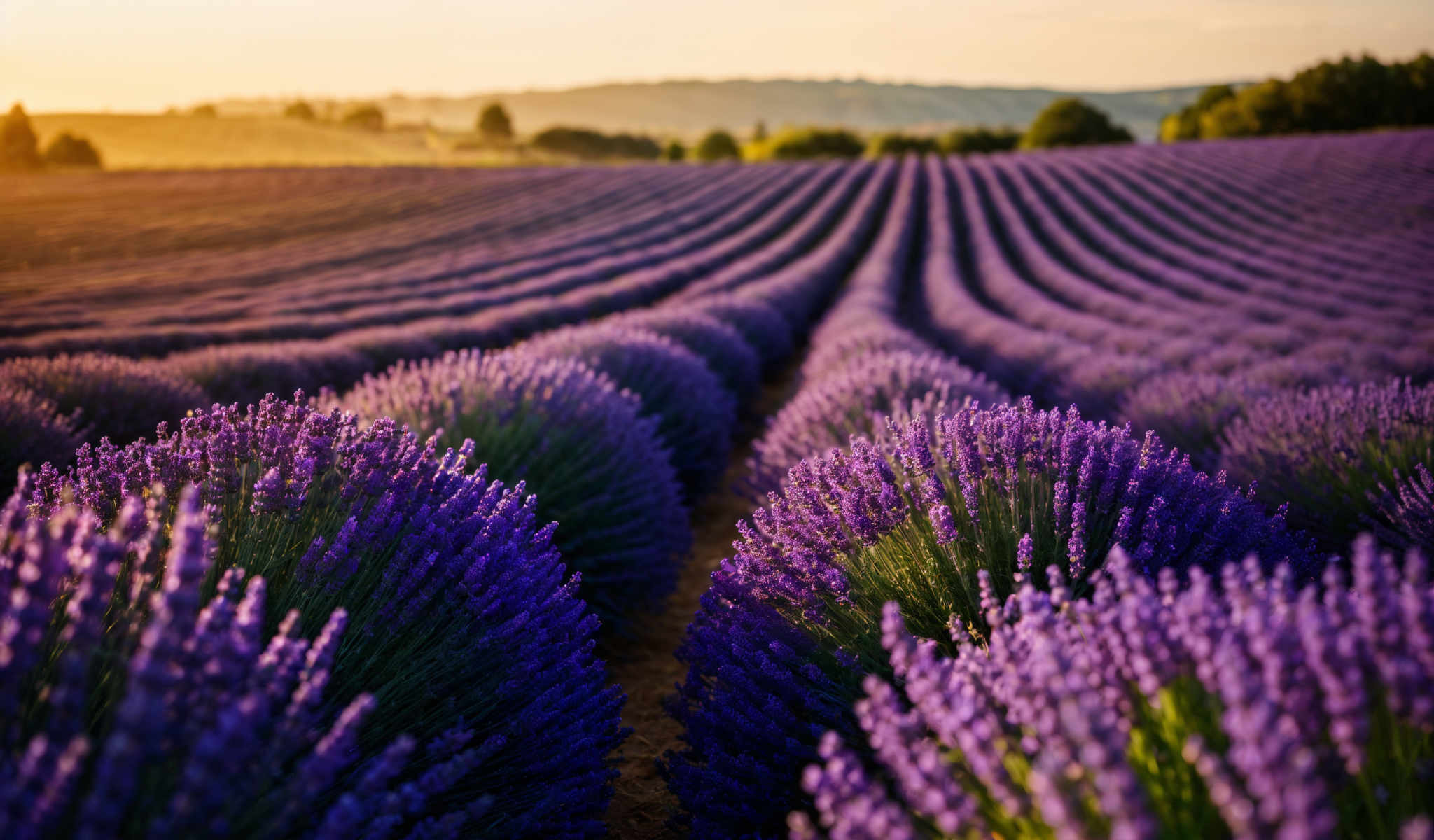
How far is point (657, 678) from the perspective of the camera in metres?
3.31

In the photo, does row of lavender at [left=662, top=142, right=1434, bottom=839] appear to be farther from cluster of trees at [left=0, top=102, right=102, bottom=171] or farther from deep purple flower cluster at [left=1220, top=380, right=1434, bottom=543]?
cluster of trees at [left=0, top=102, right=102, bottom=171]

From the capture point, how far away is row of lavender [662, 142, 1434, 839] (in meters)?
0.88

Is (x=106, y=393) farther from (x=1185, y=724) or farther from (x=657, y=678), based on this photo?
(x=1185, y=724)

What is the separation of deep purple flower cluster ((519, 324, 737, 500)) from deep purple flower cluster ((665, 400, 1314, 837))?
264 centimetres

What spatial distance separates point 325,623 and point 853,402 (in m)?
2.70

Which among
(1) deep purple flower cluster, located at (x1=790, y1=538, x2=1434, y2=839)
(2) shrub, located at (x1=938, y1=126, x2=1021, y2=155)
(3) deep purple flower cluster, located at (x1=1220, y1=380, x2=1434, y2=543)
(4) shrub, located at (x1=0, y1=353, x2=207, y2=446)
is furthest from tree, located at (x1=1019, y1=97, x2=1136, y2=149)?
(1) deep purple flower cluster, located at (x1=790, y1=538, x2=1434, y2=839)

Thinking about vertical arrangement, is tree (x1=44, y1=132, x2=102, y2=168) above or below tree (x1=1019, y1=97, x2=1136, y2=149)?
above

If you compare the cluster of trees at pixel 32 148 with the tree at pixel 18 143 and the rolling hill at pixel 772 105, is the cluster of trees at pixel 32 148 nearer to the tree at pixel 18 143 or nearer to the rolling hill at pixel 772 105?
the tree at pixel 18 143

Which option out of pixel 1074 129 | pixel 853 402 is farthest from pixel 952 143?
pixel 853 402

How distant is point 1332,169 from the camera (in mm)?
22016

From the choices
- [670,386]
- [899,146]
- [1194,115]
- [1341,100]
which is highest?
[1194,115]

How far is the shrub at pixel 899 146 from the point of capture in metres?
48.8

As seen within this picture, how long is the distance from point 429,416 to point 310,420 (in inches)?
57.6

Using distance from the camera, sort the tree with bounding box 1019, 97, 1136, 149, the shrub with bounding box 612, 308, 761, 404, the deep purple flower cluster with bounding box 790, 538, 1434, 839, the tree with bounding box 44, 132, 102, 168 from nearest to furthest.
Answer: the deep purple flower cluster with bounding box 790, 538, 1434, 839, the shrub with bounding box 612, 308, 761, 404, the tree with bounding box 44, 132, 102, 168, the tree with bounding box 1019, 97, 1136, 149
